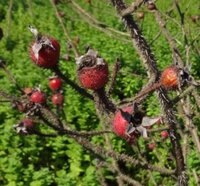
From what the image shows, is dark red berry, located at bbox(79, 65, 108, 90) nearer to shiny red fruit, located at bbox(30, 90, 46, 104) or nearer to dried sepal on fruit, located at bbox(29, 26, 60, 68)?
dried sepal on fruit, located at bbox(29, 26, 60, 68)

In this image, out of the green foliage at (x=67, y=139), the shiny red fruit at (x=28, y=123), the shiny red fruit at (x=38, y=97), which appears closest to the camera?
the shiny red fruit at (x=28, y=123)

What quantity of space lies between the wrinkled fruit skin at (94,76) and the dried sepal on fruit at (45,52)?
83 millimetres

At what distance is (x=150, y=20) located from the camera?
1369cm

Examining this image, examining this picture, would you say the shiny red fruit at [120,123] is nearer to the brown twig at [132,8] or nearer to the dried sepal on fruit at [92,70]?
the dried sepal on fruit at [92,70]

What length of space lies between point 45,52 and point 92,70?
0.13 metres

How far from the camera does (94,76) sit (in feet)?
3.89

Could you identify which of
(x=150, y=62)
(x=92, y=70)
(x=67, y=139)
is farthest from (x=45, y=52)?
(x=67, y=139)

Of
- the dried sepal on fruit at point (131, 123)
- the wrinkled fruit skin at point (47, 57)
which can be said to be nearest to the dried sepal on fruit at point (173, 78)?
the dried sepal on fruit at point (131, 123)

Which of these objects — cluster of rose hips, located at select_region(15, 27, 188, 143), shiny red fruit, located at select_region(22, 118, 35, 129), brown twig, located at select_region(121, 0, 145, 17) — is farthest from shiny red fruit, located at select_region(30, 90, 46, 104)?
brown twig, located at select_region(121, 0, 145, 17)

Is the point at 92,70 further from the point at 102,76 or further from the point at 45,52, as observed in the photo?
the point at 45,52

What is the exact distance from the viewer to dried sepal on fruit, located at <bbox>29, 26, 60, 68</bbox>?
1239 millimetres

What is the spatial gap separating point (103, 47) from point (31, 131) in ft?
29.0

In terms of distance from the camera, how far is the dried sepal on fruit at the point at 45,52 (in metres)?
1.24

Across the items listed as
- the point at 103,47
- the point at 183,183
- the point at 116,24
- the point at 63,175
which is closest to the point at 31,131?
the point at 183,183
